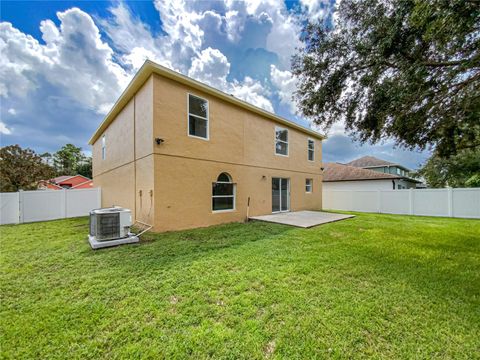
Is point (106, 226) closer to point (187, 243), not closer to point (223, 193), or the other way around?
point (187, 243)

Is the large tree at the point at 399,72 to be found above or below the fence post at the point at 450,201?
above

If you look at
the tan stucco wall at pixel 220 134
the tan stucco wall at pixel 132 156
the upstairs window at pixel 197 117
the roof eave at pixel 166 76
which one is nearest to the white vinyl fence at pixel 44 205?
the tan stucco wall at pixel 132 156

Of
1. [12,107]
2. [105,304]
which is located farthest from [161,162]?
[12,107]

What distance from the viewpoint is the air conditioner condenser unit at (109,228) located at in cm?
510

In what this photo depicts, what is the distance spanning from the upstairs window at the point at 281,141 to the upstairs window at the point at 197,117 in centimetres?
463

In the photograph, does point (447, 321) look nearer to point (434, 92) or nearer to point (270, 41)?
point (434, 92)

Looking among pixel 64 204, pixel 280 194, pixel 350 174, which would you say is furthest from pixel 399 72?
pixel 350 174

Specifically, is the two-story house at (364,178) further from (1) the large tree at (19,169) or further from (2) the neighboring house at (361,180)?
(1) the large tree at (19,169)

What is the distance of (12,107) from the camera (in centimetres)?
989

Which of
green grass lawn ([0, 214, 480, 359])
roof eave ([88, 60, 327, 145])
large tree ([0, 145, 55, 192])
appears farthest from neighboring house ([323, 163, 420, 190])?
large tree ([0, 145, 55, 192])

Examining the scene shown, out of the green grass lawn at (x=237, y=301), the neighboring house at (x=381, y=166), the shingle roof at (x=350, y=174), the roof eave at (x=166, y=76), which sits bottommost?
the green grass lawn at (x=237, y=301)

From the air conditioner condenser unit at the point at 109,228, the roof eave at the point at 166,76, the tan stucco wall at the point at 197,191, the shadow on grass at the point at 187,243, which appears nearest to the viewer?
the shadow on grass at the point at 187,243

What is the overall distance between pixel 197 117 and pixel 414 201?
14291 mm

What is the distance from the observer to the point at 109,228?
5.23 metres
